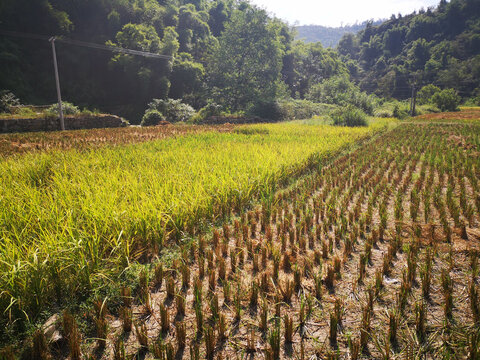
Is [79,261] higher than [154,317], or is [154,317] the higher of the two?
[79,261]

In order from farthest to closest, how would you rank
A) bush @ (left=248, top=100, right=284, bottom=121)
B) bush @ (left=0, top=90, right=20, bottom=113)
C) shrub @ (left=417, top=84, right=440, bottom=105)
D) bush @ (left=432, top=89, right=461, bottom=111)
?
1. shrub @ (left=417, top=84, right=440, bottom=105)
2. bush @ (left=432, top=89, right=461, bottom=111)
3. bush @ (left=248, top=100, right=284, bottom=121)
4. bush @ (left=0, top=90, right=20, bottom=113)

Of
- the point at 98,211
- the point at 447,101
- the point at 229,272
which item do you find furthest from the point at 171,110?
the point at 447,101

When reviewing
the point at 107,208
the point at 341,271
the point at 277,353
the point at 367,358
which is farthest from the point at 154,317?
the point at 341,271

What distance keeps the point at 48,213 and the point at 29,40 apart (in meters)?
33.4

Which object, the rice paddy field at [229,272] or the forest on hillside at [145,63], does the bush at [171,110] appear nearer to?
the forest on hillside at [145,63]

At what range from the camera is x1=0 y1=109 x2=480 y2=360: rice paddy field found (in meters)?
1.78

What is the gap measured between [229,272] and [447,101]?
2070 inches

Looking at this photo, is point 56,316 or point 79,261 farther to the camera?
point 79,261

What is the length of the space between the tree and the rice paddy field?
970 inches

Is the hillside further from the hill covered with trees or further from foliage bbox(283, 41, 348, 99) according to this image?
the hill covered with trees

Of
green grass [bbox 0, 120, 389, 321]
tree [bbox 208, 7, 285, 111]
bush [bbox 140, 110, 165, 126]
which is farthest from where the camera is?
tree [bbox 208, 7, 285, 111]

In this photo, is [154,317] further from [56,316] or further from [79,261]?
[79,261]

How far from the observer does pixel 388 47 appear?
7469cm

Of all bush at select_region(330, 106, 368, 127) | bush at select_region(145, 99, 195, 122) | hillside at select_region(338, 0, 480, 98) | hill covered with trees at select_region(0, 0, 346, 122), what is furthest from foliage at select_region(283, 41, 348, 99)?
bush at select_region(330, 106, 368, 127)
